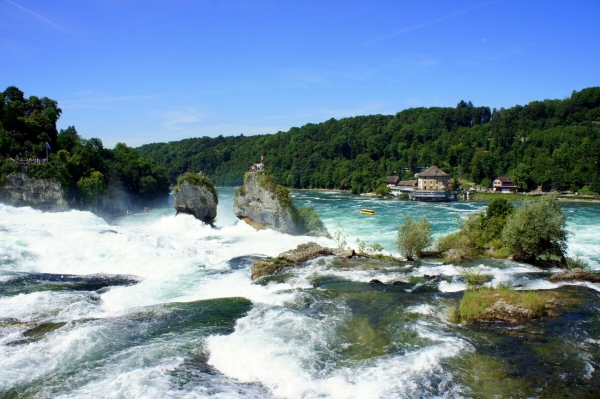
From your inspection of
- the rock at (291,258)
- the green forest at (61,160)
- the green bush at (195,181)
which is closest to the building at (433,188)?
the green forest at (61,160)

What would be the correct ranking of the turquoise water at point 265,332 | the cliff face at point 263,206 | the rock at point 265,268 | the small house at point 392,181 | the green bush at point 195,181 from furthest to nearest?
the small house at point 392,181
the green bush at point 195,181
the cliff face at point 263,206
the rock at point 265,268
the turquoise water at point 265,332

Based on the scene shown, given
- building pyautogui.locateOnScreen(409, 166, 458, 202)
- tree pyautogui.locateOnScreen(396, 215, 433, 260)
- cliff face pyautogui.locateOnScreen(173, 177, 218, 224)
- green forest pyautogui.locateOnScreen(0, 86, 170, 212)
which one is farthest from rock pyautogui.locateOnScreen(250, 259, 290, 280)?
building pyautogui.locateOnScreen(409, 166, 458, 202)

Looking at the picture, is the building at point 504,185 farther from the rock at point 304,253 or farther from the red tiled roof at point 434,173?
the rock at point 304,253

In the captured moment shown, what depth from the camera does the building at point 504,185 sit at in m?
108

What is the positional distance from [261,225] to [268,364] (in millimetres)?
28184

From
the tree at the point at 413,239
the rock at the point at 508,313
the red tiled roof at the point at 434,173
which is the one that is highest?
the red tiled roof at the point at 434,173

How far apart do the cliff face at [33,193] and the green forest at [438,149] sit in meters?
84.2

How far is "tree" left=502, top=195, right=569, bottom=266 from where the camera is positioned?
27016 mm

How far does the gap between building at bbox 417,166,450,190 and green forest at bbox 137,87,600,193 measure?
59.5 ft

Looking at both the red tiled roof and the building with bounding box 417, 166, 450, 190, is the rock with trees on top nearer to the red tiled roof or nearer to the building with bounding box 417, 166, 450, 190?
the building with bounding box 417, 166, 450, 190

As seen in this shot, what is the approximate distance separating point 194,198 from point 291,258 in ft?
60.6

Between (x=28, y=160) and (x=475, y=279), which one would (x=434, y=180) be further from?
(x=475, y=279)

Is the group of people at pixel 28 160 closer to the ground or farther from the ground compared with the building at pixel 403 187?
farther from the ground

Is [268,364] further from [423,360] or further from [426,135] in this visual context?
[426,135]
